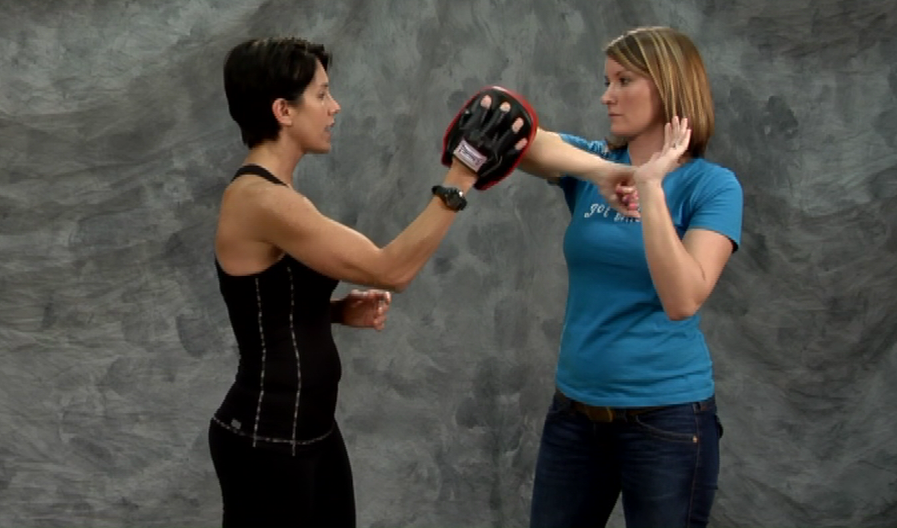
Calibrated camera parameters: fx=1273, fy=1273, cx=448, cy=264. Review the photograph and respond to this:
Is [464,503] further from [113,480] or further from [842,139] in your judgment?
[842,139]

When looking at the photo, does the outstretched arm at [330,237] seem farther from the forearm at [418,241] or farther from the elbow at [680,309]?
the elbow at [680,309]

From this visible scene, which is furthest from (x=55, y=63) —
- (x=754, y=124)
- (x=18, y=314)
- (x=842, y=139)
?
(x=842, y=139)

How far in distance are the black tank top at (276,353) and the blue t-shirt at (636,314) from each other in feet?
1.53

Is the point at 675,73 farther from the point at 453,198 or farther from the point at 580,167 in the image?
the point at 453,198

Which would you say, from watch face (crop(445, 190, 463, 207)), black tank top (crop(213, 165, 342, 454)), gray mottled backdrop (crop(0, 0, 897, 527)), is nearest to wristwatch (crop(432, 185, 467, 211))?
watch face (crop(445, 190, 463, 207))

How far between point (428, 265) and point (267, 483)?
141cm

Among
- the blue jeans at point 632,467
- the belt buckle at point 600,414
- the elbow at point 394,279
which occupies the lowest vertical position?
the blue jeans at point 632,467

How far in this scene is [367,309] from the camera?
99.0 inches

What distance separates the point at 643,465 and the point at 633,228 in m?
0.41

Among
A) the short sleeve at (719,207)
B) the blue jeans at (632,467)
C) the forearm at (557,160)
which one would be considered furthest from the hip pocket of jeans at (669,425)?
the forearm at (557,160)

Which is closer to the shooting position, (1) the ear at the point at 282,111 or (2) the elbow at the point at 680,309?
(2) the elbow at the point at 680,309

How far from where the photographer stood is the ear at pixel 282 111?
7.43 ft

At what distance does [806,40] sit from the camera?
343 cm

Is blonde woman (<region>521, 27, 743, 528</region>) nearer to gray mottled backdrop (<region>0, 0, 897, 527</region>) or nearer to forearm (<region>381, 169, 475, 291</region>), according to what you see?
forearm (<region>381, 169, 475, 291</region>)
